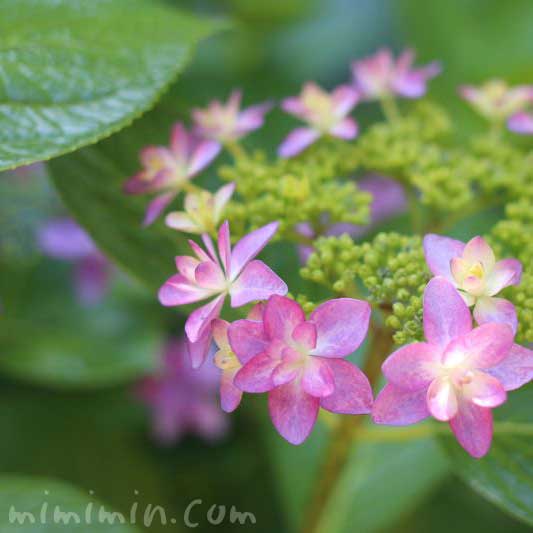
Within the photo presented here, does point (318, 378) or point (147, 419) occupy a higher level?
point (318, 378)

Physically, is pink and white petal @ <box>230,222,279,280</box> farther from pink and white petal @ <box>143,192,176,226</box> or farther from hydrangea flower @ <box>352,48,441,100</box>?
hydrangea flower @ <box>352,48,441,100</box>

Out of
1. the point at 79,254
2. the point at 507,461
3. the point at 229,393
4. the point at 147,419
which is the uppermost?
the point at 229,393

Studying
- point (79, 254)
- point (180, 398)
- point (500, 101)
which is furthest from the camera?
point (180, 398)

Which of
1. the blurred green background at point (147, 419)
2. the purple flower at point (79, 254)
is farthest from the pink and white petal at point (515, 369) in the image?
the purple flower at point (79, 254)

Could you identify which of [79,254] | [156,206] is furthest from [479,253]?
[79,254]

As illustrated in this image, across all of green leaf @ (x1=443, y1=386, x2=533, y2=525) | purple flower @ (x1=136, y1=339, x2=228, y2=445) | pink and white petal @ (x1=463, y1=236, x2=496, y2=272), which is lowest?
purple flower @ (x1=136, y1=339, x2=228, y2=445)

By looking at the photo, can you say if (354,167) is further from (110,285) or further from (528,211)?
(110,285)

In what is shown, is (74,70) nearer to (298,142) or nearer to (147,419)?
(298,142)

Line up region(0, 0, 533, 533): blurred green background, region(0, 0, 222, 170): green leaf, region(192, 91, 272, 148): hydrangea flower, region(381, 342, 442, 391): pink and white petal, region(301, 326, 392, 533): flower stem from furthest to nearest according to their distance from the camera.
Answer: region(0, 0, 533, 533): blurred green background → region(192, 91, 272, 148): hydrangea flower → region(301, 326, 392, 533): flower stem → region(0, 0, 222, 170): green leaf → region(381, 342, 442, 391): pink and white petal

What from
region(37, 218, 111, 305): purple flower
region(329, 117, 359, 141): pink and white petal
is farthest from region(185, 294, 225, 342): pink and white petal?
region(37, 218, 111, 305): purple flower
